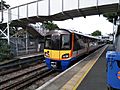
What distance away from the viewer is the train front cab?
53.7ft

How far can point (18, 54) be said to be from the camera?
2794cm

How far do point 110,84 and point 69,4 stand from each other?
606 inches

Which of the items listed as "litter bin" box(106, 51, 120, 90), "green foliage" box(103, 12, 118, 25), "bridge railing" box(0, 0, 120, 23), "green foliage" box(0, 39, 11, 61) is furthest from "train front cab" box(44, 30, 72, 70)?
"green foliage" box(103, 12, 118, 25)

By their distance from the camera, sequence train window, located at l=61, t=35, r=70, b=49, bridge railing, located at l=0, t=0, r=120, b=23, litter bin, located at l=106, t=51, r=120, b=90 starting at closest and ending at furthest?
1. litter bin, located at l=106, t=51, r=120, b=90
2. train window, located at l=61, t=35, r=70, b=49
3. bridge railing, located at l=0, t=0, r=120, b=23

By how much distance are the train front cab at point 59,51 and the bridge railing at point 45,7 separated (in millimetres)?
4902

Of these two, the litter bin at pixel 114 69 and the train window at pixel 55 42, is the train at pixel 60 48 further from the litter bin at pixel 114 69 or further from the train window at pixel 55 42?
the litter bin at pixel 114 69

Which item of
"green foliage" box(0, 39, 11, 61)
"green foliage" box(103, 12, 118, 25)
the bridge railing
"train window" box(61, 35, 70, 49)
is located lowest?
"green foliage" box(0, 39, 11, 61)

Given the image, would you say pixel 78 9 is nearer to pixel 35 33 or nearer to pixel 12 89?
pixel 12 89

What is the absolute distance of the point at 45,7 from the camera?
2423cm

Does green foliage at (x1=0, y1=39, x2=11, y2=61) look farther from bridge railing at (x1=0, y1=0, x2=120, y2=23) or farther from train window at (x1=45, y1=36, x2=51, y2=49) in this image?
Result: train window at (x1=45, y1=36, x2=51, y2=49)

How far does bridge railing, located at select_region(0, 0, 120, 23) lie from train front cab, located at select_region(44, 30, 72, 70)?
4902mm

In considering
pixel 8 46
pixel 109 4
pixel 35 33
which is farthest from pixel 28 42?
pixel 109 4

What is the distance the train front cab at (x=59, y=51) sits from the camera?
16.4m

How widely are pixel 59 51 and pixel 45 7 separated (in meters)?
8.84
